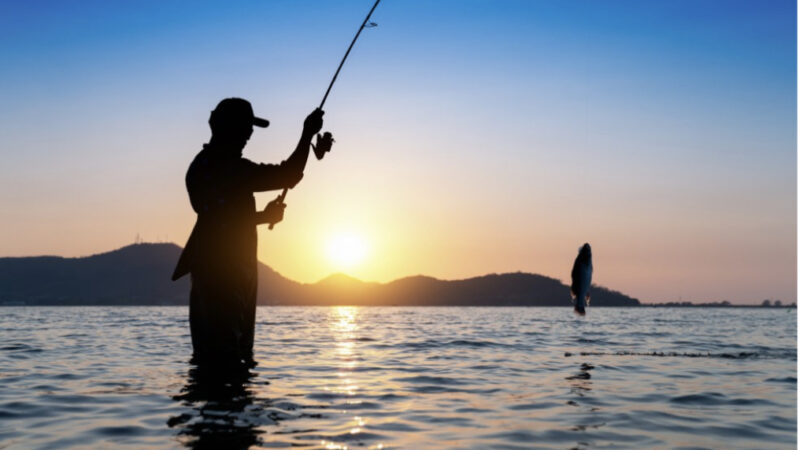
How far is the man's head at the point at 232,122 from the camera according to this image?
29.0ft

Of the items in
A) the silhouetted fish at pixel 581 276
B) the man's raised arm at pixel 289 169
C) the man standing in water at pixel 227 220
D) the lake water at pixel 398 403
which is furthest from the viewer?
the silhouetted fish at pixel 581 276

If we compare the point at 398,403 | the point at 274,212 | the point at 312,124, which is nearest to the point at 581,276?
the point at 274,212

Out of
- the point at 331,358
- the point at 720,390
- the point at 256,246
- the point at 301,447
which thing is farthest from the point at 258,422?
the point at 331,358

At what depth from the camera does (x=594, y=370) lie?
11.2 meters

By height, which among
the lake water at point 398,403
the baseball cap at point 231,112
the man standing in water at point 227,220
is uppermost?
the baseball cap at point 231,112

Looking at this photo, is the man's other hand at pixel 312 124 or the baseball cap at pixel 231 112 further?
the baseball cap at pixel 231 112

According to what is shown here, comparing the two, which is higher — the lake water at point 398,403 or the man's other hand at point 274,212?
the man's other hand at point 274,212

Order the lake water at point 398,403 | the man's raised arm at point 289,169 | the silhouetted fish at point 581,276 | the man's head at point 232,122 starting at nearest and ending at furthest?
the lake water at point 398,403 → the man's raised arm at point 289,169 → the man's head at point 232,122 → the silhouetted fish at point 581,276

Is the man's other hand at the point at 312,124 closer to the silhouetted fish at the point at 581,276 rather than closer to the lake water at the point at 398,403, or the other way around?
the lake water at the point at 398,403

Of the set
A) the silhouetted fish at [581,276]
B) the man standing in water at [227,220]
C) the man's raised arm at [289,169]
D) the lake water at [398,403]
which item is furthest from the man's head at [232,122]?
the silhouetted fish at [581,276]

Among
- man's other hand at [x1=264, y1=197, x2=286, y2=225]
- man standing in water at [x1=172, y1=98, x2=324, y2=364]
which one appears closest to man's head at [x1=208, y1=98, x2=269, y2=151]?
man standing in water at [x1=172, y1=98, x2=324, y2=364]

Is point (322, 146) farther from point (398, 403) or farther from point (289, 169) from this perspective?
point (398, 403)

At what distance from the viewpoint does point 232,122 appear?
8.85 m

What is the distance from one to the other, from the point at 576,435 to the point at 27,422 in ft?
15.7
